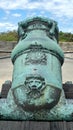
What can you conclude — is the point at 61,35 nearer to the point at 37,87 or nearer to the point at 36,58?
the point at 36,58

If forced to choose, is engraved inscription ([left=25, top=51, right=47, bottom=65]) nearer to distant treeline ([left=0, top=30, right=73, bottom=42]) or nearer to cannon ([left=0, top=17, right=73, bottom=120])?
cannon ([left=0, top=17, right=73, bottom=120])

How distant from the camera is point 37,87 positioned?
3123 mm

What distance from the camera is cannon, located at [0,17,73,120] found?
3.15 meters

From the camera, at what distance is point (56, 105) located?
3.24 meters

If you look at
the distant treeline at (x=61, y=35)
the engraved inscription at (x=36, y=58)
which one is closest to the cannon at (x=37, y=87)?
the engraved inscription at (x=36, y=58)

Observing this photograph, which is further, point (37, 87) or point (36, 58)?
point (36, 58)

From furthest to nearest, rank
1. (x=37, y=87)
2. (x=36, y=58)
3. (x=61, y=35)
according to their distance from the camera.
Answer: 1. (x=61, y=35)
2. (x=36, y=58)
3. (x=37, y=87)

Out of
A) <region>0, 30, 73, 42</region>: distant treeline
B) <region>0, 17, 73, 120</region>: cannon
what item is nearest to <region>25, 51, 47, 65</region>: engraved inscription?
<region>0, 17, 73, 120</region>: cannon

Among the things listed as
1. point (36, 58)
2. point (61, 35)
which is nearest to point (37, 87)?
point (36, 58)

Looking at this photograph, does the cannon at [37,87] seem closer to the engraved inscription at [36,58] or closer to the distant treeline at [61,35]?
the engraved inscription at [36,58]

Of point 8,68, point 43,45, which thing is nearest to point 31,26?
point 43,45

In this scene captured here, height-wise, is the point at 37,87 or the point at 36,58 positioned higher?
the point at 36,58

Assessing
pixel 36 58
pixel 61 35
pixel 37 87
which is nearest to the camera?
pixel 37 87

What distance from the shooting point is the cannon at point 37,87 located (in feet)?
10.3
